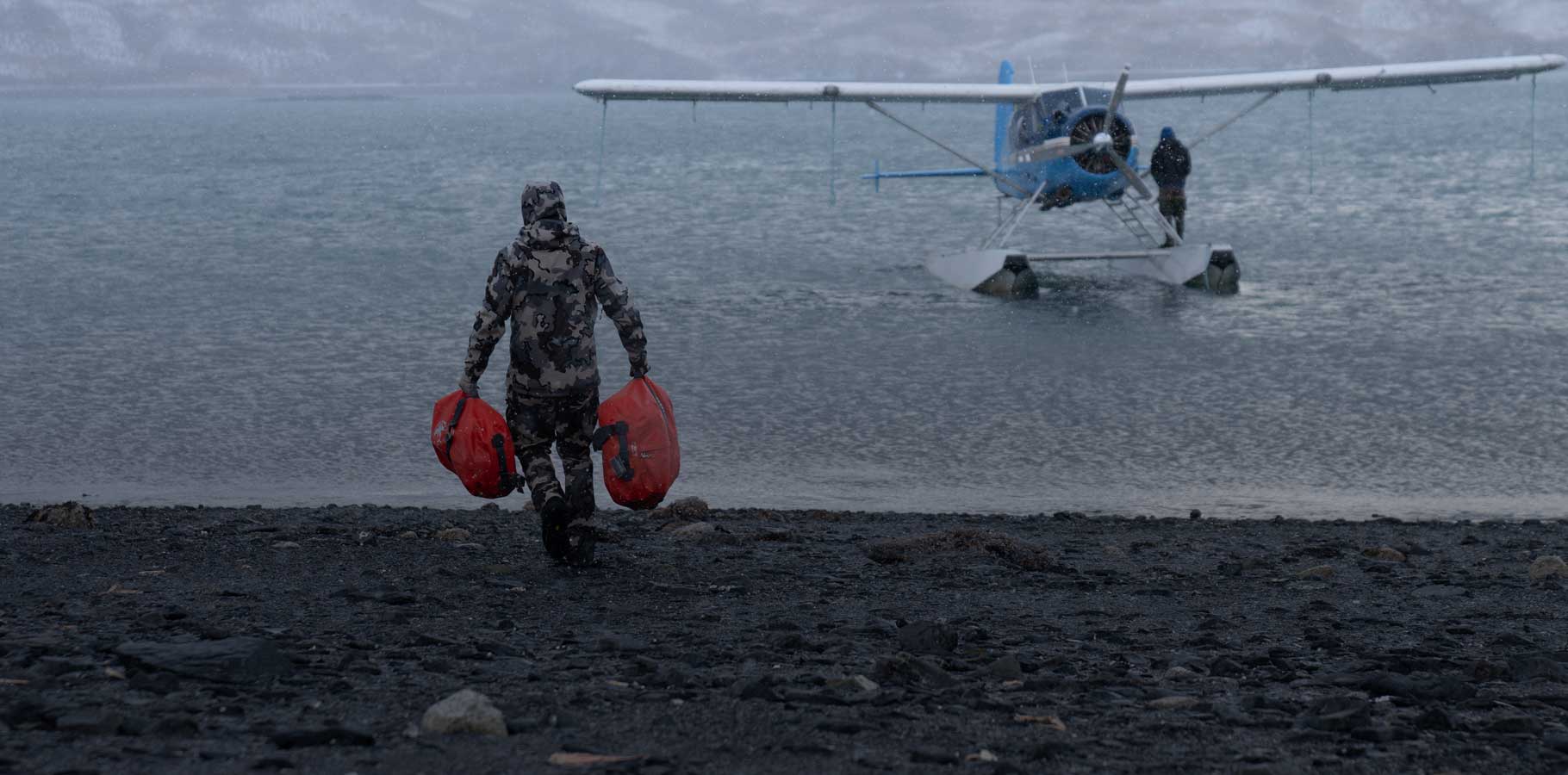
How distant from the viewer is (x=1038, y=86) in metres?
24.8

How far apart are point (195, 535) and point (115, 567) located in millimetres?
1115

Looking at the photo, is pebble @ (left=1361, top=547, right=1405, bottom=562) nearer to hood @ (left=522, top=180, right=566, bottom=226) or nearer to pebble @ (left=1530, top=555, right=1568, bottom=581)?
pebble @ (left=1530, top=555, right=1568, bottom=581)

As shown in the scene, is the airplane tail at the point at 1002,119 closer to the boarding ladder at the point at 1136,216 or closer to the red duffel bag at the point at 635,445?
the boarding ladder at the point at 1136,216

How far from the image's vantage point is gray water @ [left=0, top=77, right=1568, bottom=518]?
11.6 metres

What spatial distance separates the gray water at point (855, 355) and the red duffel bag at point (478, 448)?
158 inches

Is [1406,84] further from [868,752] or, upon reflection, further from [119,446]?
[868,752]

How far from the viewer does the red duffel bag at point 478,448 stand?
6891 mm

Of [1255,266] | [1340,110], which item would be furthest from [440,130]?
[1255,266]

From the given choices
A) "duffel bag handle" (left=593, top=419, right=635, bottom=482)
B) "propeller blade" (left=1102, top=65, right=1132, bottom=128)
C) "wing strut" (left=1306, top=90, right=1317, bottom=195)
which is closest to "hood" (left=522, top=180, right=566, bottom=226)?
"duffel bag handle" (left=593, top=419, right=635, bottom=482)

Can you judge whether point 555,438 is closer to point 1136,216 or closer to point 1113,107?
point 1113,107

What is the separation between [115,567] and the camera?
7.07 metres

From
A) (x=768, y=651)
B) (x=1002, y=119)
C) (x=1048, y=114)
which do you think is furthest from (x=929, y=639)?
(x=1002, y=119)

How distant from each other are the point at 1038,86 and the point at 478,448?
19.2 metres

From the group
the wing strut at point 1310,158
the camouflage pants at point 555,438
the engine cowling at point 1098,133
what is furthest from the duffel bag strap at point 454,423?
the wing strut at point 1310,158
